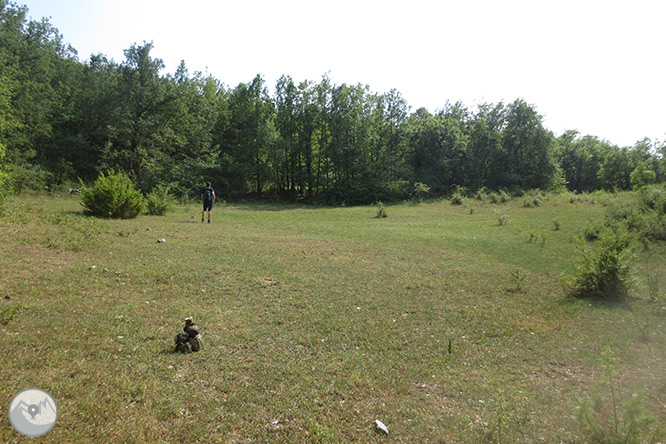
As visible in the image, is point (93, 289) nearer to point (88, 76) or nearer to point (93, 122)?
point (93, 122)

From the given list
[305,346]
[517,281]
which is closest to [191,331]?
[305,346]

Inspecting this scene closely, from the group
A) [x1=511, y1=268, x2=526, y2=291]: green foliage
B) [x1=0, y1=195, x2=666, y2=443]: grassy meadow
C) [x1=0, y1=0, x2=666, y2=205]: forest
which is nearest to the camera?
[x1=0, y1=195, x2=666, y2=443]: grassy meadow

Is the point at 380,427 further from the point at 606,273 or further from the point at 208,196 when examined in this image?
the point at 208,196

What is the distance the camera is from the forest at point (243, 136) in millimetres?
31469

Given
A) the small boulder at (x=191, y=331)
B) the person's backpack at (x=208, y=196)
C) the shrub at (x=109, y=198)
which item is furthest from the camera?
the person's backpack at (x=208, y=196)

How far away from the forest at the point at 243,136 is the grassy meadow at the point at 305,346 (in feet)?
81.7

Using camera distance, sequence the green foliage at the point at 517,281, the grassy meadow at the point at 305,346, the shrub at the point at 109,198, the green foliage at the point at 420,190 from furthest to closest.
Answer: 1. the green foliage at the point at 420,190
2. the shrub at the point at 109,198
3. the green foliage at the point at 517,281
4. the grassy meadow at the point at 305,346

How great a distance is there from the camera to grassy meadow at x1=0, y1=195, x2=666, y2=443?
323 cm

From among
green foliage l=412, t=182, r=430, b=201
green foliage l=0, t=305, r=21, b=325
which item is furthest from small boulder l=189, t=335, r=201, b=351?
green foliage l=412, t=182, r=430, b=201

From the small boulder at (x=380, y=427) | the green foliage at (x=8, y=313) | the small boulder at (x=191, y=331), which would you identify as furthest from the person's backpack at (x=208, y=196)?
the small boulder at (x=380, y=427)

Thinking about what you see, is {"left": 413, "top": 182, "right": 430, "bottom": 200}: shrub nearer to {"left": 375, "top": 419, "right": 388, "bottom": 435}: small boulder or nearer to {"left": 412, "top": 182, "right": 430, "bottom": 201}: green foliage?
{"left": 412, "top": 182, "right": 430, "bottom": 201}: green foliage

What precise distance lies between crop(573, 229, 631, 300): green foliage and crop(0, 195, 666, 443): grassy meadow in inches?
14.4

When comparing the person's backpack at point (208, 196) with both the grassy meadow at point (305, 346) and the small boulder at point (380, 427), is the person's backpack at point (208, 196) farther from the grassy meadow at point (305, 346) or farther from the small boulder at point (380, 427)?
the small boulder at point (380, 427)

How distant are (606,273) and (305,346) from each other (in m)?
7.37
